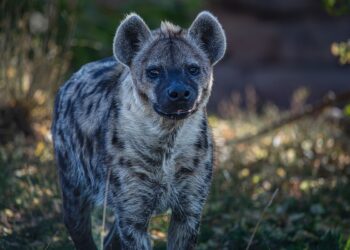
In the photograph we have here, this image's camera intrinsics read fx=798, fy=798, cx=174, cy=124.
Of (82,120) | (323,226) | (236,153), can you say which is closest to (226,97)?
(236,153)

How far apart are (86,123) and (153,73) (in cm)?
56

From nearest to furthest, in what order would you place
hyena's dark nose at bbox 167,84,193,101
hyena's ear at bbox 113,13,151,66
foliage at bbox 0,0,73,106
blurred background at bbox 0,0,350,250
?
hyena's dark nose at bbox 167,84,193,101, hyena's ear at bbox 113,13,151,66, blurred background at bbox 0,0,350,250, foliage at bbox 0,0,73,106

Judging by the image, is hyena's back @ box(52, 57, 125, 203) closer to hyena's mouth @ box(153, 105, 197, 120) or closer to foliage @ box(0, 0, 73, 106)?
hyena's mouth @ box(153, 105, 197, 120)

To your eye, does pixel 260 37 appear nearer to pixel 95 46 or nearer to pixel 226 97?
pixel 226 97

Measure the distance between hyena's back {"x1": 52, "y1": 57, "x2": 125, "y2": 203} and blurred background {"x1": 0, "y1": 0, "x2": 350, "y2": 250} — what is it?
340 mm

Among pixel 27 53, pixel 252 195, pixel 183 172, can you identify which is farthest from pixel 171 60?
pixel 27 53

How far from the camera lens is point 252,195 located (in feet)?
18.6

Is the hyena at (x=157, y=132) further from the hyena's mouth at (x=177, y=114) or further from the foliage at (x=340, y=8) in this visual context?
the foliage at (x=340, y=8)

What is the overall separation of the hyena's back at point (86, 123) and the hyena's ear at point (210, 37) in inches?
17.1

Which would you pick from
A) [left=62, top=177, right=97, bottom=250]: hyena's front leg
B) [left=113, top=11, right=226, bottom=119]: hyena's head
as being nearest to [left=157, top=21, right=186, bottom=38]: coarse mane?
[left=113, top=11, right=226, bottom=119]: hyena's head

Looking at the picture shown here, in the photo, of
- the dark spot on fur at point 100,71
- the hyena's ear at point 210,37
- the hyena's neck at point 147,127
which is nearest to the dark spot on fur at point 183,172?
the hyena's neck at point 147,127

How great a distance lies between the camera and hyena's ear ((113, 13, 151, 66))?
3.85m

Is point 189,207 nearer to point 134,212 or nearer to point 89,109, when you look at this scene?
point 134,212

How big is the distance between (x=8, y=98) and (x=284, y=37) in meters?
6.56
